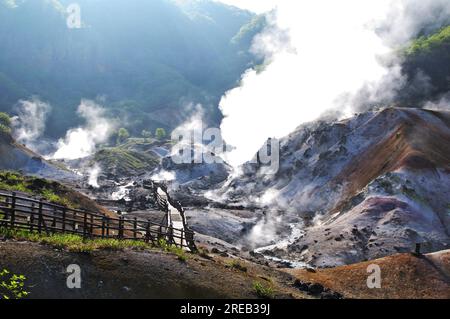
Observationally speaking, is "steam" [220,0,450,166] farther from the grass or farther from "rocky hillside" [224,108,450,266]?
the grass

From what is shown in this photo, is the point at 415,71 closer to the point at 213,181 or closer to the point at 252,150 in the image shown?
the point at 252,150

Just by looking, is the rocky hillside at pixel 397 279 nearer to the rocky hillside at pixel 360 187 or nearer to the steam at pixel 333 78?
the rocky hillside at pixel 360 187

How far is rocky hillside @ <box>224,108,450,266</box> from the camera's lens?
132ft

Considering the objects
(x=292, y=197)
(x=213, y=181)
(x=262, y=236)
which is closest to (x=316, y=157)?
(x=292, y=197)

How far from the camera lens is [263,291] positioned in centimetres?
2047

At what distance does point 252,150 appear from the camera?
111 metres

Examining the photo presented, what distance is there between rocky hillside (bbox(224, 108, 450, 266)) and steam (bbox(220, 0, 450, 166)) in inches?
534

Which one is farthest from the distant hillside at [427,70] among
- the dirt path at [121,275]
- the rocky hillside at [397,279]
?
the dirt path at [121,275]

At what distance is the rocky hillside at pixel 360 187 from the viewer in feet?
132

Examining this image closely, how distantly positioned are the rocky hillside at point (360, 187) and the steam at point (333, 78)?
13563mm

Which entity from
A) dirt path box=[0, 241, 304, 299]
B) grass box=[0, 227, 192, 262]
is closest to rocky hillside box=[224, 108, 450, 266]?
dirt path box=[0, 241, 304, 299]

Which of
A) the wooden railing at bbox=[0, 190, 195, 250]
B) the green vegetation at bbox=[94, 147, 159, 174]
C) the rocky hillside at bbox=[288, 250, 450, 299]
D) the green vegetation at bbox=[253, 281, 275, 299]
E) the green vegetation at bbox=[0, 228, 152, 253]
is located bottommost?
the green vegetation at bbox=[253, 281, 275, 299]

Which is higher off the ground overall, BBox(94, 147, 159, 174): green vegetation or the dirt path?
BBox(94, 147, 159, 174): green vegetation

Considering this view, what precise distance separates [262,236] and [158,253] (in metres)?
30.7
